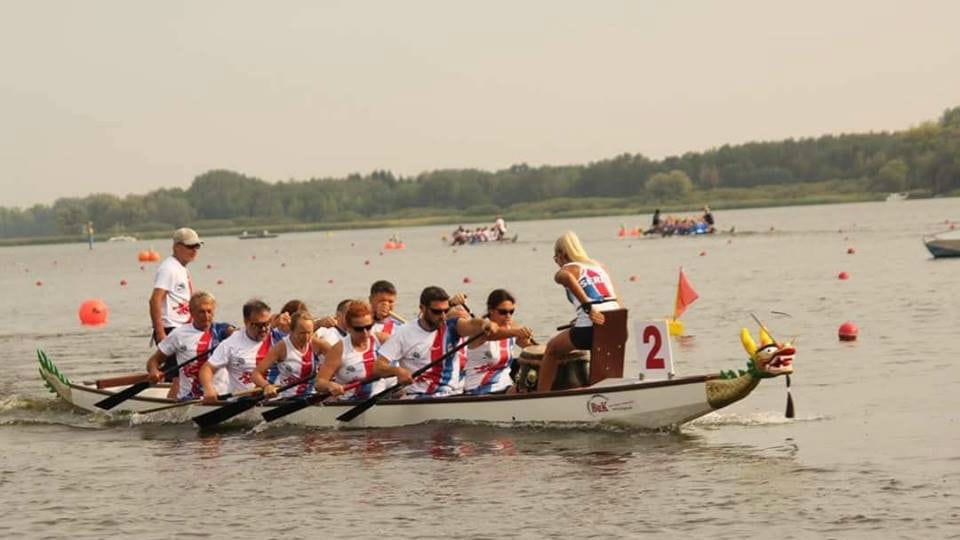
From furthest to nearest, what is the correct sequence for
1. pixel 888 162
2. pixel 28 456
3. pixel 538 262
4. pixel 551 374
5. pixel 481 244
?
pixel 888 162
pixel 481 244
pixel 538 262
pixel 28 456
pixel 551 374

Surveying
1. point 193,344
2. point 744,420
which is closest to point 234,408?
point 193,344

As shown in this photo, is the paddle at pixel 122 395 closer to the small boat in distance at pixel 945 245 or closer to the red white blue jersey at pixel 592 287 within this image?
the red white blue jersey at pixel 592 287

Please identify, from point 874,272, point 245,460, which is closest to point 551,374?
point 245,460

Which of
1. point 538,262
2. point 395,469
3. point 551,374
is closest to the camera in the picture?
point 395,469

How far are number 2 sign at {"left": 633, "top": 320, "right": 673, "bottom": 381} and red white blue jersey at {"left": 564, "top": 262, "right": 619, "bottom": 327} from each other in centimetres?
48

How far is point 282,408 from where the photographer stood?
18000mm

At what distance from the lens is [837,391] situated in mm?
19969

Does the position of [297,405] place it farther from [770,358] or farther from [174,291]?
[770,358]

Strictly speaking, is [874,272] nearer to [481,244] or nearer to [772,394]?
[772,394]

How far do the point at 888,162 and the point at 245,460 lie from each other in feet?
523

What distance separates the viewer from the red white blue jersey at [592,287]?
52.5ft

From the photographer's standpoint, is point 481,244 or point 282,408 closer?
point 282,408

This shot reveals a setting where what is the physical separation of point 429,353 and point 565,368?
1519 mm

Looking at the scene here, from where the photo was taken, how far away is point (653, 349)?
51.6 feet
